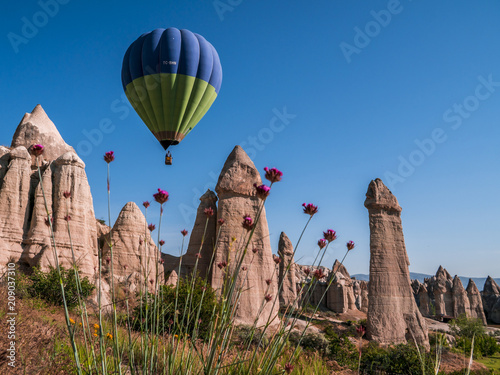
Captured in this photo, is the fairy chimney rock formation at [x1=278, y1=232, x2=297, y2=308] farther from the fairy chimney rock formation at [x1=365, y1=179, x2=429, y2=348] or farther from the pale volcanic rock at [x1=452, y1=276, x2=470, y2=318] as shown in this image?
the pale volcanic rock at [x1=452, y1=276, x2=470, y2=318]

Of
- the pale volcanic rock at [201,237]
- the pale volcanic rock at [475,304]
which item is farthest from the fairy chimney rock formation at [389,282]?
the pale volcanic rock at [475,304]

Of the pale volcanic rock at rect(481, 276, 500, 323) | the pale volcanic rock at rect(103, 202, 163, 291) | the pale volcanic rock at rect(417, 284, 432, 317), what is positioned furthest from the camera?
the pale volcanic rock at rect(481, 276, 500, 323)

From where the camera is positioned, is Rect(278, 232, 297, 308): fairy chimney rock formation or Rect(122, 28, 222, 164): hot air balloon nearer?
Rect(122, 28, 222, 164): hot air balloon

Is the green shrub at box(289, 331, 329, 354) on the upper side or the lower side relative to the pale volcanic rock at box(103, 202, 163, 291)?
lower

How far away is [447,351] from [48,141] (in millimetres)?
22825

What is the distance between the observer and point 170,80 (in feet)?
53.6

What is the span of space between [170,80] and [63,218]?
7485 millimetres

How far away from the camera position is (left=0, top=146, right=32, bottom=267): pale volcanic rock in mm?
15570

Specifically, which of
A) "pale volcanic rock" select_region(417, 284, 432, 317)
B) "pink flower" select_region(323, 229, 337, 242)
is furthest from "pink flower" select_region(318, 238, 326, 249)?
"pale volcanic rock" select_region(417, 284, 432, 317)

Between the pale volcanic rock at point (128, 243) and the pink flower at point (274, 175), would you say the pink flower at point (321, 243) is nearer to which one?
the pink flower at point (274, 175)

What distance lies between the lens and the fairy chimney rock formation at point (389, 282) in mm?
18859

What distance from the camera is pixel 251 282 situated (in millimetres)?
19516

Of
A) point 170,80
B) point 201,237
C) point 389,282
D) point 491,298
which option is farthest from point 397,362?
point 491,298

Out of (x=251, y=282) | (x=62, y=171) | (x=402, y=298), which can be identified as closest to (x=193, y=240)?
(x=251, y=282)
